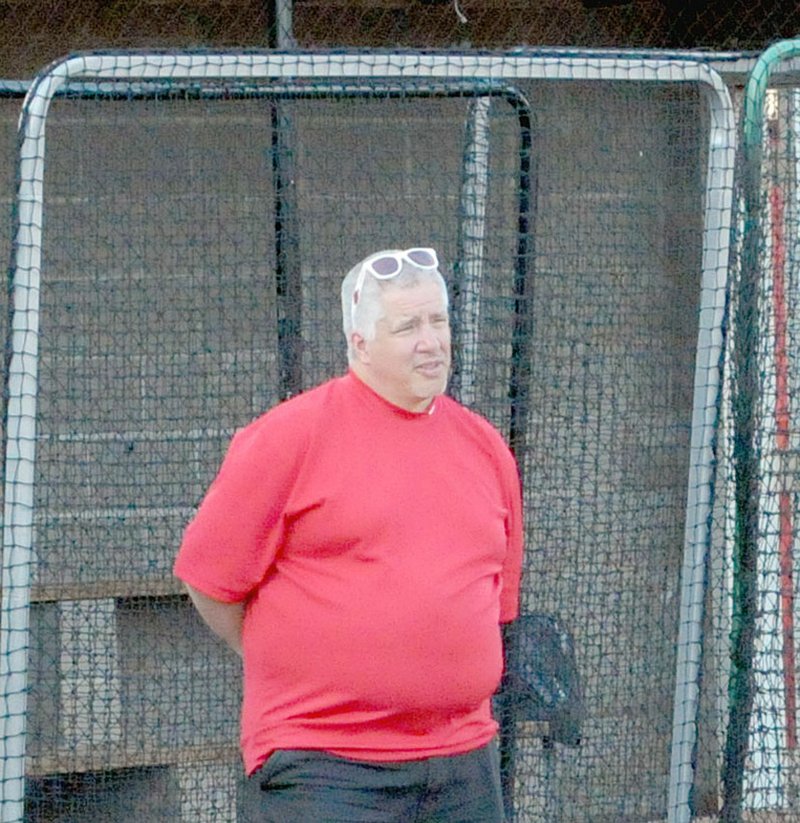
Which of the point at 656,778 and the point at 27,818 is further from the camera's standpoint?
the point at 656,778

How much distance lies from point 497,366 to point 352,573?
47.9 inches

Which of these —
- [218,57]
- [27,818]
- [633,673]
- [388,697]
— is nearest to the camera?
[388,697]

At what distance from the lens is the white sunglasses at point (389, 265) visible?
2.74m

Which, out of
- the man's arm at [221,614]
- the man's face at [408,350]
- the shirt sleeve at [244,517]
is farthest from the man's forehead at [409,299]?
the man's arm at [221,614]

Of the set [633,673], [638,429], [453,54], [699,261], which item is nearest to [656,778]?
[633,673]

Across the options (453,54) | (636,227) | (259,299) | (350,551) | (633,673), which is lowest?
A: (633,673)

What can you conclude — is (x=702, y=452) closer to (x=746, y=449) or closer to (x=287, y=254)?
(x=746, y=449)

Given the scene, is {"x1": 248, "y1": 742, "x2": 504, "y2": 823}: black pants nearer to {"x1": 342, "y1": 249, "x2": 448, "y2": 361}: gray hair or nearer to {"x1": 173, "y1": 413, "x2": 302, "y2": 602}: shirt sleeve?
{"x1": 173, "y1": 413, "x2": 302, "y2": 602}: shirt sleeve

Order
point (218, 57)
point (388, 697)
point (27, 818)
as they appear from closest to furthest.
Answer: point (388, 697) < point (218, 57) < point (27, 818)

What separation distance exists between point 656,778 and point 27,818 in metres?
1.63

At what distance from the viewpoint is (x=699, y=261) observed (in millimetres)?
4082

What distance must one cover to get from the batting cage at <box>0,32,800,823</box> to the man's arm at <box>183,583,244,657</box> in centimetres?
65

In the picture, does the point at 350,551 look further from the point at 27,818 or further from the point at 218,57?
the point at 27,818

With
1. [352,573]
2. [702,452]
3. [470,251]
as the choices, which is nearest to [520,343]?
[470,251]
